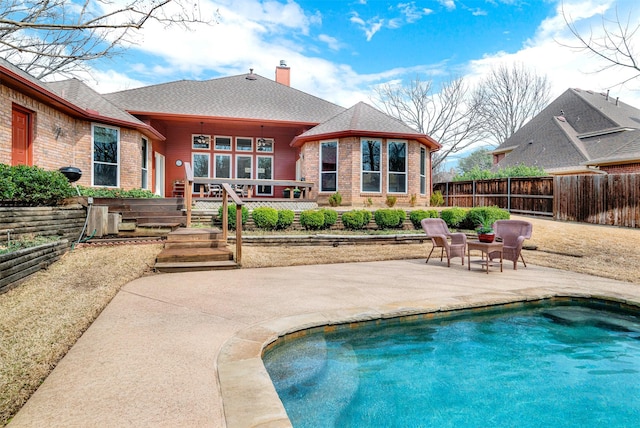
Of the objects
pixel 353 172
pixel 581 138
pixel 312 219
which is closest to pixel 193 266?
pixel 312 219

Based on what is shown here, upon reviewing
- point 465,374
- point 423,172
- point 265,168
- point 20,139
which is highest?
point 265,168

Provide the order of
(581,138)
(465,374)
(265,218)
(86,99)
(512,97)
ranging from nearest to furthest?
(465,374)
(265,218)
(86,99)
(581,138)
(512,97)

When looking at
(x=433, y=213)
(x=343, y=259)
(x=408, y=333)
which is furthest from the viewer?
(x=433, y=213)

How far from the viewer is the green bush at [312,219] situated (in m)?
10.1

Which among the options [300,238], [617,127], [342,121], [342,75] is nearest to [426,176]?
[342,121]

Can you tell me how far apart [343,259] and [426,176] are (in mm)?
9279

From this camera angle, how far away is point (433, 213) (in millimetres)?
11211

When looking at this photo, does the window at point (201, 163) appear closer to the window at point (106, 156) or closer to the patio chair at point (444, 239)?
the window at point (106, 156)

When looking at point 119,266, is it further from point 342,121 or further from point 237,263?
point 342,121

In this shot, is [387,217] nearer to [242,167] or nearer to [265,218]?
[265,218]

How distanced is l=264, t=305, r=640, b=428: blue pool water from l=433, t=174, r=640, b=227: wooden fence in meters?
9.27

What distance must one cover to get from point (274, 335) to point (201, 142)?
14.8 m

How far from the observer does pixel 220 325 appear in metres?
3.56

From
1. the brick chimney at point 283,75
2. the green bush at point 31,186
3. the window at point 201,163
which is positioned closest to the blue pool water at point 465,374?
the green bush at point 31,186
